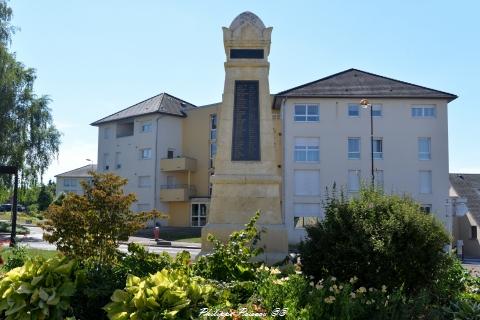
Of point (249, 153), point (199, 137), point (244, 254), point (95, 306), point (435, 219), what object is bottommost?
point (95, 306)

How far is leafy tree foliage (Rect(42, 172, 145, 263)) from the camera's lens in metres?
8.73

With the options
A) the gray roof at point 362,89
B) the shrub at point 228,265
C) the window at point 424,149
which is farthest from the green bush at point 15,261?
the window at point 424,149

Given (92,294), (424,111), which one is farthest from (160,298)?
(424,111)

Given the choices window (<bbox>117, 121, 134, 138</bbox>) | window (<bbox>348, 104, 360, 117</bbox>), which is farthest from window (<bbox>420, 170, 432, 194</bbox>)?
window (<bbox>117, 121, 134, 138</bbox>)

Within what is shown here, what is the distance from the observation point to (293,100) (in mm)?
41000

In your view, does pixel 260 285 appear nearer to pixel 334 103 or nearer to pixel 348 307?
pixel 348 307

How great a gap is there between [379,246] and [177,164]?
4294cm

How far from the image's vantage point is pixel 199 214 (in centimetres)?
4991

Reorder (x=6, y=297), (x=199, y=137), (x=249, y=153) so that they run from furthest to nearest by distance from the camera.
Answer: (x=199, y=137) < (x=249, y=153) < (x=6, y=297)

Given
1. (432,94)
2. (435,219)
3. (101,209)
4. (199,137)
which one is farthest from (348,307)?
(199,137)

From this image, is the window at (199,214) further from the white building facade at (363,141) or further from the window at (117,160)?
the white building facade at (363,141)

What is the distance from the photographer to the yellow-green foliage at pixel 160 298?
17.9 feet

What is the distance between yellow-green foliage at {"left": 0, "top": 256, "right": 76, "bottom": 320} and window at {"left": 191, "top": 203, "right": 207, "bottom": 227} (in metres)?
43.0

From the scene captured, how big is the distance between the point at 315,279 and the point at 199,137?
4455cm
